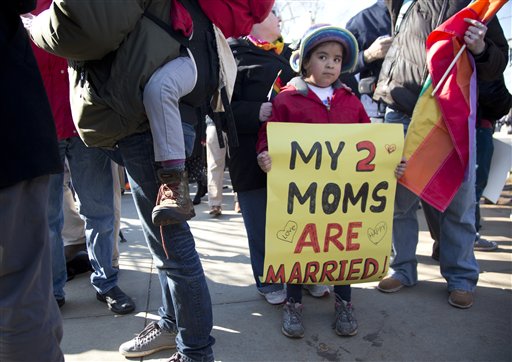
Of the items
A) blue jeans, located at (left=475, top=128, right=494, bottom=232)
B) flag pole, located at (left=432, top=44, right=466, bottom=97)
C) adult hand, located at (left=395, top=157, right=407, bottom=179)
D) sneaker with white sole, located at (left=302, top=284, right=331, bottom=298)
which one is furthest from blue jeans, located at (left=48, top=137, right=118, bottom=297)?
blue jeans, located at (left=475, top=128, right=494, bottom=232)

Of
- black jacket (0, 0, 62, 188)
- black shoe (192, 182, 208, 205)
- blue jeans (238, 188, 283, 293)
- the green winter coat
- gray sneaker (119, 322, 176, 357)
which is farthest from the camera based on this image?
black shoe (192, 182, 208, 205)

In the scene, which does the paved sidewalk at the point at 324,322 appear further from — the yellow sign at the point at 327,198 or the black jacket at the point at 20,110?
the black jacket at the point at 20,110

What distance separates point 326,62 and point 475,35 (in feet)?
2.77

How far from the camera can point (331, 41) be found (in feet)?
7.84

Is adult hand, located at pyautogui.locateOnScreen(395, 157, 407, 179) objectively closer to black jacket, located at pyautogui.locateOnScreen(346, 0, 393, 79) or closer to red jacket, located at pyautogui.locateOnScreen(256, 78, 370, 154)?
red jacket, located at pyautogui.locateOnScreen(256, 78, 370, 154)

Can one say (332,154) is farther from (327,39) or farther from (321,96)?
(327,39)

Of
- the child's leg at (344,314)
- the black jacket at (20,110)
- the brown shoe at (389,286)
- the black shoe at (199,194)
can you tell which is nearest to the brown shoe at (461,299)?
the brown shoe at (389,286)

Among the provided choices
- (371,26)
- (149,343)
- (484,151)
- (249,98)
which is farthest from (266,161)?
(484,151)

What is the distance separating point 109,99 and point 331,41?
1.30 metres

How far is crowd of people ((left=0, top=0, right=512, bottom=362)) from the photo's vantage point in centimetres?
135

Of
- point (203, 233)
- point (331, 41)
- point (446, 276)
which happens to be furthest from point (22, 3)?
point (203, 233)

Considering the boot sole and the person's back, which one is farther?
the person's back

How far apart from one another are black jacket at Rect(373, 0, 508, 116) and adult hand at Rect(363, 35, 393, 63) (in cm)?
13

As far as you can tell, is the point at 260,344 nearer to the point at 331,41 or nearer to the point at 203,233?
the point at 331,41
